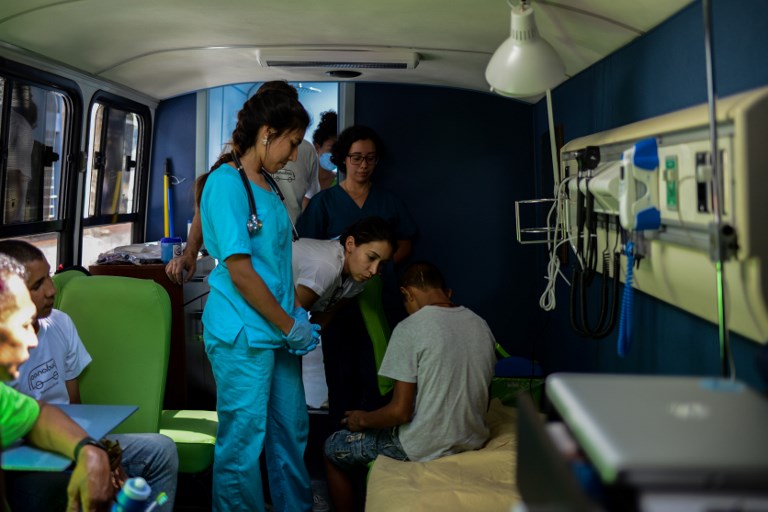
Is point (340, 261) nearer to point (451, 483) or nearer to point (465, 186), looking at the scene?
point (451, 483)

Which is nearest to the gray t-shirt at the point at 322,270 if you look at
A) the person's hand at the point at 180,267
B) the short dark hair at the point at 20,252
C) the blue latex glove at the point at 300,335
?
the blue latex glove at the point at 300,335

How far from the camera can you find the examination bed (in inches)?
85.0

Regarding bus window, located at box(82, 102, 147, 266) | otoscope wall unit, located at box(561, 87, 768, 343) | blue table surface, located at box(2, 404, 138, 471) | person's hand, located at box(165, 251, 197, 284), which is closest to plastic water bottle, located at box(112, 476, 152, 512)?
blue table surface, located at box(2, 404, 138, 471)

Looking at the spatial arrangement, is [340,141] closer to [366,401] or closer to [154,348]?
[366,401]

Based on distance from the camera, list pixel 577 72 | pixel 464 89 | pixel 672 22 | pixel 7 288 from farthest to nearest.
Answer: pixel 464 89 → pixel 577 72 → pixel 672 22 → pixel 7 288

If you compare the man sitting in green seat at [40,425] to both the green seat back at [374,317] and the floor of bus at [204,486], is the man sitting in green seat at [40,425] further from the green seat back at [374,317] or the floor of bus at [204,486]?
the green seat back at [374,317]

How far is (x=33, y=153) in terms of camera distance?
11.1 feet

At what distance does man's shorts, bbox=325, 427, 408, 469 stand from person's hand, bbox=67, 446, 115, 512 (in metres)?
0.99

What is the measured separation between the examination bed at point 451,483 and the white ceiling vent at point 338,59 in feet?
5.87

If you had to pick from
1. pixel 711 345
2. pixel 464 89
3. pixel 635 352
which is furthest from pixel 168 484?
pixel 464 89

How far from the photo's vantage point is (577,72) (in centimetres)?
303

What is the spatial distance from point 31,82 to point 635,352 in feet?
8.44

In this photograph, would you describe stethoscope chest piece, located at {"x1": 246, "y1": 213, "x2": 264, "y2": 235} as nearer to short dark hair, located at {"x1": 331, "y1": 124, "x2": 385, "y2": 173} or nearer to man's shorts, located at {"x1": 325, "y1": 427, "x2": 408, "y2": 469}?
man's shorts, located at {"x1": 325, "y1": 427, "x2": 408, "y2": 469}

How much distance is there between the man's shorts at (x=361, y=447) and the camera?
2617mm
